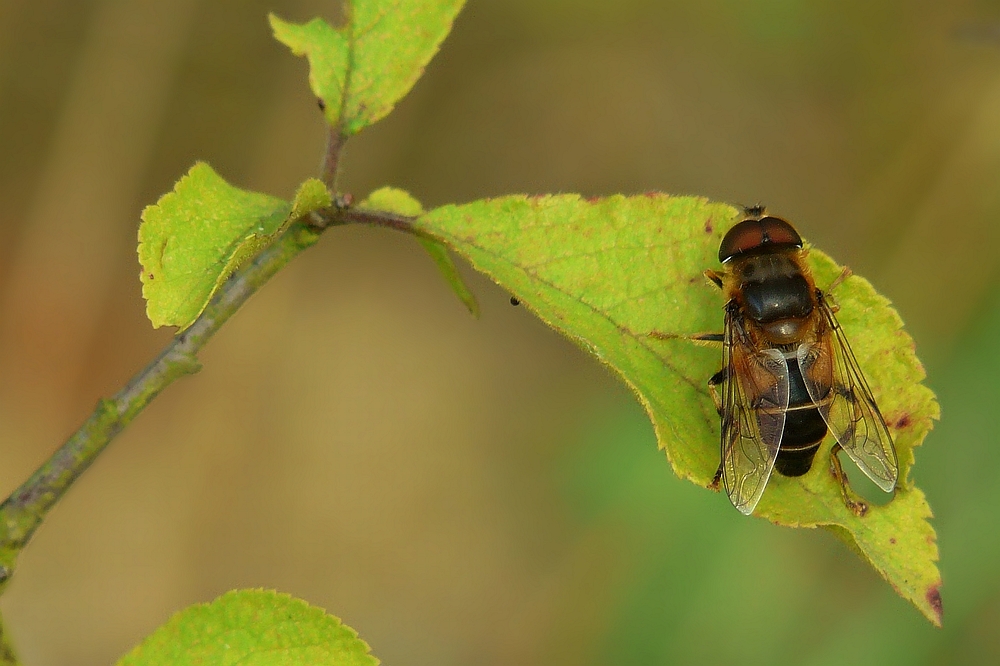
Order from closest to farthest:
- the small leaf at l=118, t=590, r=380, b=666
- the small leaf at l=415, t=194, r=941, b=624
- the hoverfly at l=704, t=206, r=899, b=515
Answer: the small leaf at l=118, t=590, r=380, b=666 < the small leaf at l=415, t=194, r=941, b=624 < the hoverfly at l=704, t=206, r=899, b=515

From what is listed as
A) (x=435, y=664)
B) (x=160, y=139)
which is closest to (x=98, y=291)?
(x=160, y=139)

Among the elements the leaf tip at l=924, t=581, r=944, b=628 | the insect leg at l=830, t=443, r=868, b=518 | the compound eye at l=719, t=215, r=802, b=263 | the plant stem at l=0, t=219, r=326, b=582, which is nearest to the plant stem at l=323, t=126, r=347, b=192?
the plant stem at l=0, t=219, r=326, b=582

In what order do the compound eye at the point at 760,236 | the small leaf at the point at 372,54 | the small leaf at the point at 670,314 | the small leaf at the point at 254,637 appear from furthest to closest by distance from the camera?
the compound eye at the point at 760,236
the small leaf at the point at 372,54
the small leaf at the point at 670,314
the small leaf at the point at 254,637

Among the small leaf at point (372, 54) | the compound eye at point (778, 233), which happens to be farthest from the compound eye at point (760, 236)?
the small leaf at point (372, 54)

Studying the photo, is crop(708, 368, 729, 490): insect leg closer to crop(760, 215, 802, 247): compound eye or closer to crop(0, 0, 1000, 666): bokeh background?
crop(760, 215, 802, 247): compound eye

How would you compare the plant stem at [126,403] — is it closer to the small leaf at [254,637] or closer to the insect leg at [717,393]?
the small leaf at [254,637]
